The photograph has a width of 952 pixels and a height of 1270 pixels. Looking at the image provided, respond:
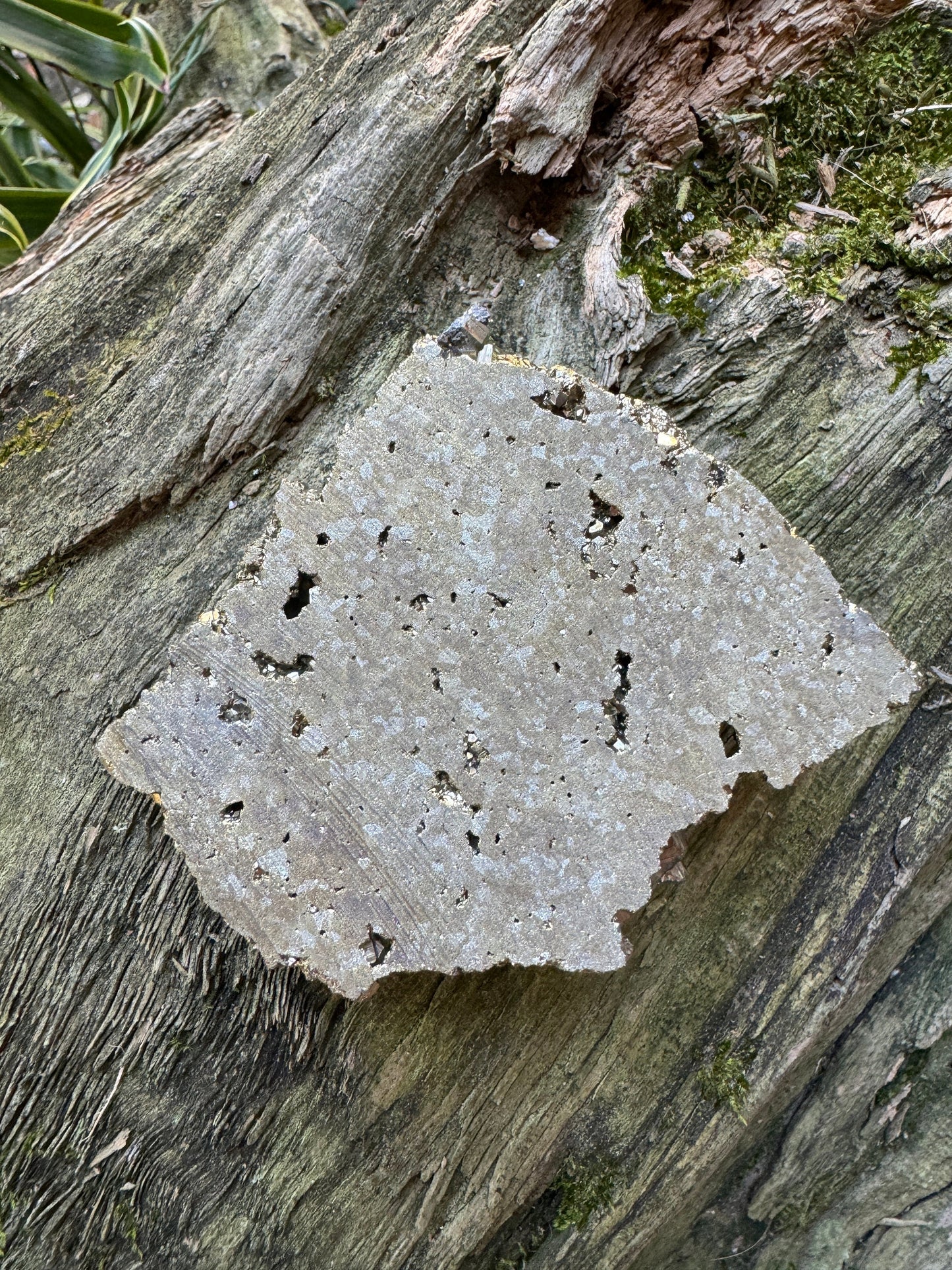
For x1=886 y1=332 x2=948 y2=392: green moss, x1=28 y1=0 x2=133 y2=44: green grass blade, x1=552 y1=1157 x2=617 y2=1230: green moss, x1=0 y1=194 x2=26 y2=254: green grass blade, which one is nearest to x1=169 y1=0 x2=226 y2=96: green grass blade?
x1=28 y1=0 x2=133 y2=44: green grass blade

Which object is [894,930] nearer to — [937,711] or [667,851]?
[937,711]

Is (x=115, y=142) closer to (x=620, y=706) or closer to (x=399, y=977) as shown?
(x=620, y=706)

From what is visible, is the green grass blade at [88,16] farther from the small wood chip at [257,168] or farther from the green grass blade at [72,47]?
the small wood chip at [257,168]

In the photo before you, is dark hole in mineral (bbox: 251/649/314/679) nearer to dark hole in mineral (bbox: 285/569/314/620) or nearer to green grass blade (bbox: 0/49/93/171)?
dark hole in mineral (bbox: 285/569/314/620)

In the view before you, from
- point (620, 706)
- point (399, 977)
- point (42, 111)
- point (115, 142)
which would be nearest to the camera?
point (620, 706)

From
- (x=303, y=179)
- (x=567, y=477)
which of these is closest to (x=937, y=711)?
(x=567, y=477)

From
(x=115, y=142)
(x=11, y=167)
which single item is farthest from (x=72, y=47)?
(x=11, y=167)
